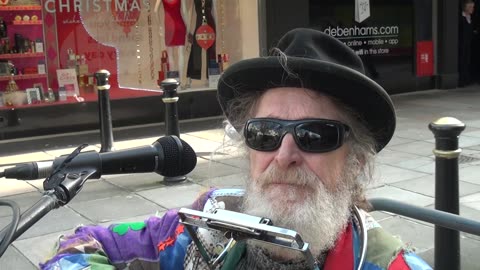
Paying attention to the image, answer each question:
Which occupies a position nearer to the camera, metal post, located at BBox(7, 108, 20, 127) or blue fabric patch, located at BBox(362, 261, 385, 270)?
blue fabric patch, located at BBox(362, 261, 385, 270)

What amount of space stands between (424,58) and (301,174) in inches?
483

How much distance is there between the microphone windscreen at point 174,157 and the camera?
1.58 metres

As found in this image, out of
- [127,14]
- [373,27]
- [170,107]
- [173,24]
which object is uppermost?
[127,14]

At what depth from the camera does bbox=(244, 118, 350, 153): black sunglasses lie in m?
1.74

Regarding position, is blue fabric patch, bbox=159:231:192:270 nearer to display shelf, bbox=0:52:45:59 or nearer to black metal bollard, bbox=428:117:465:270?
black metal bollard, bbox=428:117:465:270

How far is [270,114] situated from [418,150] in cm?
641

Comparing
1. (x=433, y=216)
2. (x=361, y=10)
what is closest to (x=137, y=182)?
(x=433, y=216)

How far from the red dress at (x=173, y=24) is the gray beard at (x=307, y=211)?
8.57 m

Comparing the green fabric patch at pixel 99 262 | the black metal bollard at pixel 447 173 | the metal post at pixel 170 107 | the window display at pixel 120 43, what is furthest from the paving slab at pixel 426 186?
the window display at pixel 120 43

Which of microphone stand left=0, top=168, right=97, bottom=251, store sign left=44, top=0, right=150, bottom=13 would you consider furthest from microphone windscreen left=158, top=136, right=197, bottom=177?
store sign left=44, top=0, right=150, bottom=13

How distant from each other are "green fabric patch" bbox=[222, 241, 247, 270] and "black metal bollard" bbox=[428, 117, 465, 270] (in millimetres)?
2184

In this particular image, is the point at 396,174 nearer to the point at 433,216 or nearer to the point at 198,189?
the point at 198,189

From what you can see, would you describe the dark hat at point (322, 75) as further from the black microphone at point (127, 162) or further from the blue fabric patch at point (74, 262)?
the blue fabric patch at point (74, 262)

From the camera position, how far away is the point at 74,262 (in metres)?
1.69
